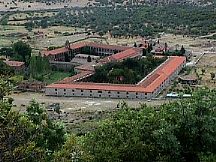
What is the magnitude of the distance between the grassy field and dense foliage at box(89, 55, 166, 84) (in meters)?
3.76

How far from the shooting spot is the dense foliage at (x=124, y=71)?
42084 millimetres

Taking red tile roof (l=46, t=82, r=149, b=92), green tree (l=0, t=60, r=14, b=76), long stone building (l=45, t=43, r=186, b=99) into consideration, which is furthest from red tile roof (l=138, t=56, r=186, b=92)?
green tree (l=0, t=60, r=14, b=76)

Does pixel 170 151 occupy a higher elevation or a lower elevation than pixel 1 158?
lower

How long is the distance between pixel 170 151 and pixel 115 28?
56.3 metres

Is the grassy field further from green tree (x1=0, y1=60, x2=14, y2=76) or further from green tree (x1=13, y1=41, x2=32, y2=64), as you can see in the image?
green tree (x1=13, y1=41, x2=32, y2=64)

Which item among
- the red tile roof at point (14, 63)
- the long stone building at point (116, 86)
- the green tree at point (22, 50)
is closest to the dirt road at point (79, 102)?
the long stone building at point (116, 86)

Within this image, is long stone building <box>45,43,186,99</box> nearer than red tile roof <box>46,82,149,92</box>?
Yes

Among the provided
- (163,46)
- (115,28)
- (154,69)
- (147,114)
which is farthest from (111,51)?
(147,114)

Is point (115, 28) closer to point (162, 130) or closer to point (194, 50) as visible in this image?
point (194, 50)

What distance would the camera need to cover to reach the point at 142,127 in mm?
16594

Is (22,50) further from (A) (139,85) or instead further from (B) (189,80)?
(B) (189,80)

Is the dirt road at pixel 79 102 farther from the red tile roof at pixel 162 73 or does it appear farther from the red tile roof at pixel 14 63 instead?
the red tile roof at pixel 14 63

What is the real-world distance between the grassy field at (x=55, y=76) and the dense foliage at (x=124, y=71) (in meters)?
3.76

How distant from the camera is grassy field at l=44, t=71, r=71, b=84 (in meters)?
44.4
